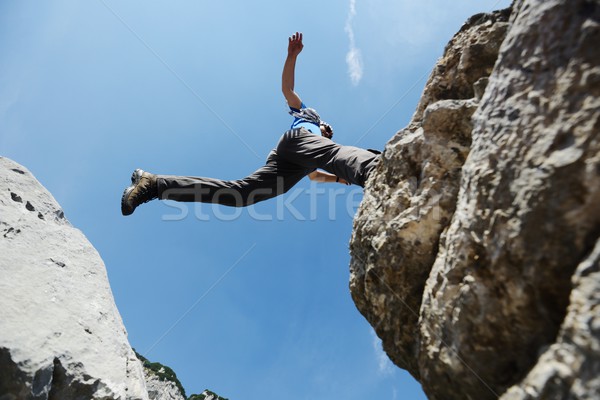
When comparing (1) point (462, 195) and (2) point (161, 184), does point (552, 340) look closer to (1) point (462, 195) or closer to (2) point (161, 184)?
(1) point (462, 195)

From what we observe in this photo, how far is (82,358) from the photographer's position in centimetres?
540

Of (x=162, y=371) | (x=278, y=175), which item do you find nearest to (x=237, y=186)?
(x=278, y=175)

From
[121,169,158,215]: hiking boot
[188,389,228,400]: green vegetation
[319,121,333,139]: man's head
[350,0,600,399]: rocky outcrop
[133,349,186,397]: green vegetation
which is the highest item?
[133,349,186,397]: green vegetation

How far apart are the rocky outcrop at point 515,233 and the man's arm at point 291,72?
3.89 m

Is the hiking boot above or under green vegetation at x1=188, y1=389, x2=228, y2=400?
under

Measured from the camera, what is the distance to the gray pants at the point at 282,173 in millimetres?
5738

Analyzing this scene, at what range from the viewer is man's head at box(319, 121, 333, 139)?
7590 mm

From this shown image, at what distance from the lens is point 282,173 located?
691 centimetres

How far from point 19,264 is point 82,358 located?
1742 mm

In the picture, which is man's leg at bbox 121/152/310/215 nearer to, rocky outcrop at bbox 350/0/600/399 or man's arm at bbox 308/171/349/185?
man's arm at bbox 308/171/349/185

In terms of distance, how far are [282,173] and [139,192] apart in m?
2.38

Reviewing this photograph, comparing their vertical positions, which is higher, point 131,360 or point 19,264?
point 19,264

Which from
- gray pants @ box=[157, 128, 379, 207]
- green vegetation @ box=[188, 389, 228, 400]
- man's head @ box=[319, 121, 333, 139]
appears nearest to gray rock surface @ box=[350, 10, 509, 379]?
gray pants @ box=[157, 128, 379, 207]

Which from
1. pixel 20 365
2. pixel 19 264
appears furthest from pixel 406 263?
pixel 19 264
